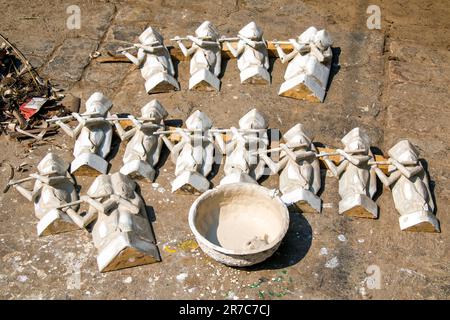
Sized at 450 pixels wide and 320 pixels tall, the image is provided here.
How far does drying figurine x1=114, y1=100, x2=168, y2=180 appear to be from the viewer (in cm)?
641

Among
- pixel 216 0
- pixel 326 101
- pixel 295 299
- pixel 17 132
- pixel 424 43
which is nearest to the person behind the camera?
pixel 295 299

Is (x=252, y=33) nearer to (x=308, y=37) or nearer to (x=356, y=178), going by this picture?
(x=308, y=37)

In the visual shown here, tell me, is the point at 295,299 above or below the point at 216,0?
below

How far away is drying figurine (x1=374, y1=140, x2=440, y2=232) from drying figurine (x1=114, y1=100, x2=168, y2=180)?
97.1 inches

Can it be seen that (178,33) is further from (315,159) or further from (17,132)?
(315,159)

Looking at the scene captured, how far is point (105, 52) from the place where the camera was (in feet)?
28.8

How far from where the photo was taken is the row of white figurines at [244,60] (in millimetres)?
7680

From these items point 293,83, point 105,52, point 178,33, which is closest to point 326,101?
point 293,83

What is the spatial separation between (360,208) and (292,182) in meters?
0.75

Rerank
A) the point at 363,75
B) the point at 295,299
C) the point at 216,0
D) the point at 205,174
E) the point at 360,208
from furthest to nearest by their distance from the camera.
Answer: the point at 216,0, the point at 363,75, the point at 205,174, the point at 360,208, the point at 295,299

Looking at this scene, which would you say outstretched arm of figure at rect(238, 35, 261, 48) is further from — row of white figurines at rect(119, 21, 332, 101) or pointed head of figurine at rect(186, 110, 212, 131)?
pointed head of figurine at rect(186, 110, 212, 131)

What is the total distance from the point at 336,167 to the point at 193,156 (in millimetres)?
1581

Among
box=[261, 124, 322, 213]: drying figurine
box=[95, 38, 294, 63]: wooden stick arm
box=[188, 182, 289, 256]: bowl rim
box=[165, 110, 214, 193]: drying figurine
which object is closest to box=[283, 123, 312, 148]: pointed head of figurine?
box=[261, 124, 322, 213]: drying figurine

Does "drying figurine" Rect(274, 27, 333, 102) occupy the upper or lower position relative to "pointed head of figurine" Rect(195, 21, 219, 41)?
lower
